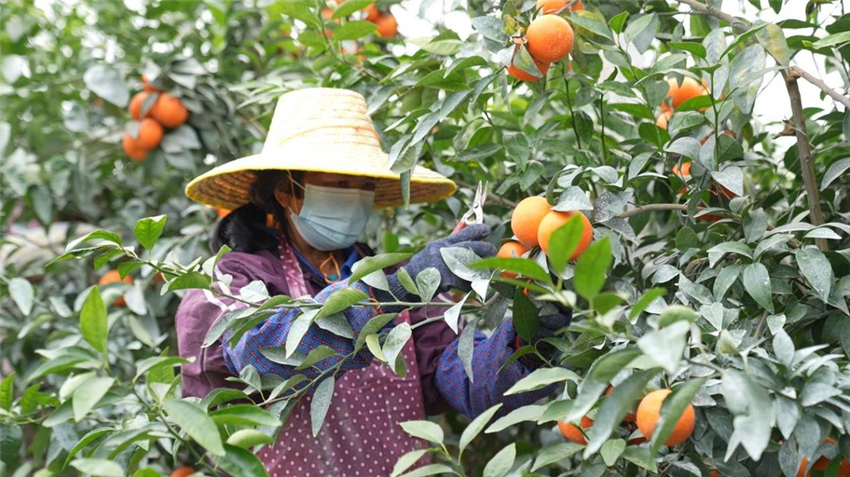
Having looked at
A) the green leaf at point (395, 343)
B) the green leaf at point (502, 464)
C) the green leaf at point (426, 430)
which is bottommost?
the green leaf at point (502, 464)

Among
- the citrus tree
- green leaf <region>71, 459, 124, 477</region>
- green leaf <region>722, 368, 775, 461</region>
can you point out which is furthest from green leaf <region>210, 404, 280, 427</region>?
green leaf <region>722, 368, 775, 461</region>

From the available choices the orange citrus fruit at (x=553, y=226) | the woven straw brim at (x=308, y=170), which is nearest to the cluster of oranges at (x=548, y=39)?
the orange citrus fruit at (x=553, y=226)

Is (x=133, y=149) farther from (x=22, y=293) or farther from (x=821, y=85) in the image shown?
(x=821, y=85)

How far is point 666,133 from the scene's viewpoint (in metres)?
1.58

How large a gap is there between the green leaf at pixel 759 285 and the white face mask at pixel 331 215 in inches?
28.3

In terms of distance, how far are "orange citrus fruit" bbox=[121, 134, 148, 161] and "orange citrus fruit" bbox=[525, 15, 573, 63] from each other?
1.38 metres

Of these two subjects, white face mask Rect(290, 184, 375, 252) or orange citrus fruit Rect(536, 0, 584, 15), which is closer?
orange citrus fruit Rect(536, 0, 584, 15)

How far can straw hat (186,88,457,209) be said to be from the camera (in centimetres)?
161

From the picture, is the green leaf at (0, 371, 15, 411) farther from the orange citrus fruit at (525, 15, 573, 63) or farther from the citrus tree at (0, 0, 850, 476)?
the orange citrus fruit at (525, 15, 573, 63)

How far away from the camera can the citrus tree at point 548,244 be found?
1.01 meters

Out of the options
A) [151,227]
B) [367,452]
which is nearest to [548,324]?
[367,452]

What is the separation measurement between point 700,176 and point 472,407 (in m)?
0.54

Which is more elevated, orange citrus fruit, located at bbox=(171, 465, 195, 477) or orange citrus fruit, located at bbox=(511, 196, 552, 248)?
orange citrus fruit, located at bbox=(511, 196, 552, 248)

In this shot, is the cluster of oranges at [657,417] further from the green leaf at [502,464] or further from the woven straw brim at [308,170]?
the woven straw brim at [308,170]
